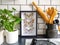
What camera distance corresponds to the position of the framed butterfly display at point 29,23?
4.71 ft

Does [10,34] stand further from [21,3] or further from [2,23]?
[21,3]

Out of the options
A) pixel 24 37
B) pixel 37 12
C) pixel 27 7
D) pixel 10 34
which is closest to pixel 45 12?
pixel 37 12

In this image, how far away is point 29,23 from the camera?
144cm

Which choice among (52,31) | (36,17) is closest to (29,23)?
(36,17)

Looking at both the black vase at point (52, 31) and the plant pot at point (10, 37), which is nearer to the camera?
the plant pot at point (10, 37)

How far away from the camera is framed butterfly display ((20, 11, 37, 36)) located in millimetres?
1436

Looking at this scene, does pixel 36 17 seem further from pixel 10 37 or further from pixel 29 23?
pixel 10 37

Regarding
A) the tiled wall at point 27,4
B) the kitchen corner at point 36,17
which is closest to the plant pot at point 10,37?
the kitchen corner at point 36,17

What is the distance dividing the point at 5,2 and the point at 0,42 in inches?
17.5

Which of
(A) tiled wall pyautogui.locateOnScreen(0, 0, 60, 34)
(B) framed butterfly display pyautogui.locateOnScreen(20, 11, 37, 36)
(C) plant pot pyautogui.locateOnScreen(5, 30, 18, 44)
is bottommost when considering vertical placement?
(C) plant pot pyautogui.locateOnScreen(5, 30, 18, 44)

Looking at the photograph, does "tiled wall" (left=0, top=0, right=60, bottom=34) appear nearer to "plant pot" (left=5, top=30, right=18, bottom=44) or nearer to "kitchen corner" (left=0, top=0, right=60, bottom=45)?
"kitchen corner" (left=0, top=0, right=60, bottom=45)

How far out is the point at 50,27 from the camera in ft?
4.44

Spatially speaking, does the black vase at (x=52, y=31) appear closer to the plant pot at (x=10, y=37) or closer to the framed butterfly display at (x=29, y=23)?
the framed butterfly display at (x=29, y=23)

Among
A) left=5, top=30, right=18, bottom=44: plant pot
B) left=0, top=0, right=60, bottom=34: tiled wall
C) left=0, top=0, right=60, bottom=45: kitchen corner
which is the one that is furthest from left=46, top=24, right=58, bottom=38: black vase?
left=5, top=30, right=18, bottom=44: plant pot
